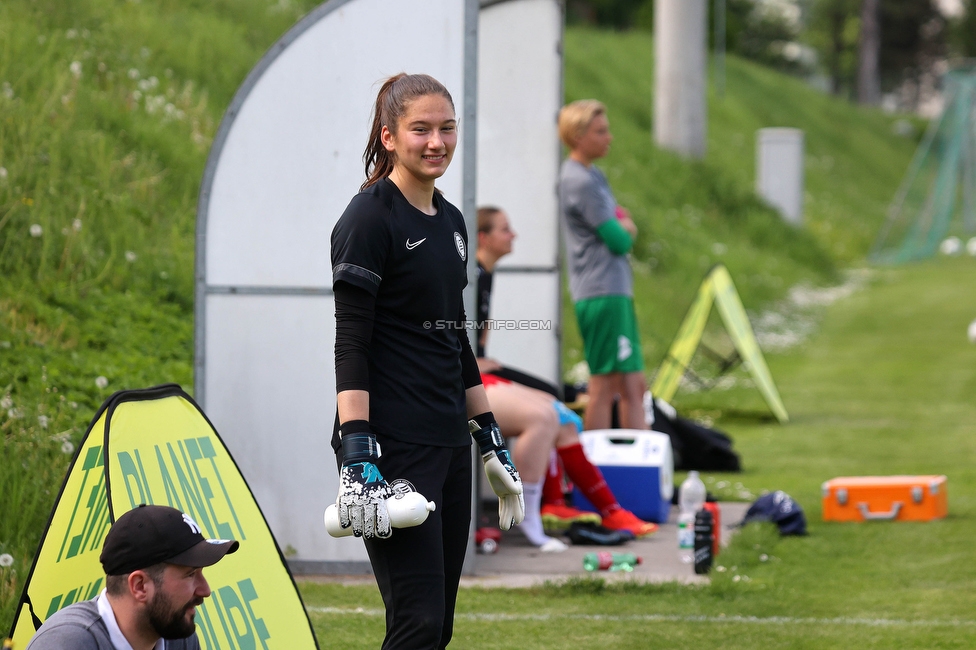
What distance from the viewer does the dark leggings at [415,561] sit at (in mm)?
3086

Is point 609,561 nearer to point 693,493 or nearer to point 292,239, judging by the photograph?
point 693,493

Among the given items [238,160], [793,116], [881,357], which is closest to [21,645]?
[238,160]

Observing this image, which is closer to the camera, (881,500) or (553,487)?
(881,500)

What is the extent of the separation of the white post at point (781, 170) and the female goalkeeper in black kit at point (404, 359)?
22081 mm

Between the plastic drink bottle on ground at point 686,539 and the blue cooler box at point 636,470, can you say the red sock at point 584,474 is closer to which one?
the blue cooler box at point 636,470

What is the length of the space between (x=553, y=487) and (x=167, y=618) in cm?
436

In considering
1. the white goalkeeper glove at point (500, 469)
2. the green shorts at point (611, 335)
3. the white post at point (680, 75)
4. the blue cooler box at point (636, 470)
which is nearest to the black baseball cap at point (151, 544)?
the white goalkeeper glove at point (500, 469)

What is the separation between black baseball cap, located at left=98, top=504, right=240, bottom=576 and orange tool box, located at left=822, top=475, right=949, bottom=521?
15.7 feet

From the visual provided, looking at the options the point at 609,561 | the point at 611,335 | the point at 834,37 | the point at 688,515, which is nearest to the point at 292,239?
the point at 609,561

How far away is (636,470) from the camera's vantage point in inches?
278

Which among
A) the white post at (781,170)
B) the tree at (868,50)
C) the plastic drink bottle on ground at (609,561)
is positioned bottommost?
the plastic drink bottle on ground at (609,561)

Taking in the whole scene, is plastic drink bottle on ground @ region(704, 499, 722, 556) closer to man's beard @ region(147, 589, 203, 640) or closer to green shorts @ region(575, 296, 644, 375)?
green shorts @ region(575, 296, 644, 375)

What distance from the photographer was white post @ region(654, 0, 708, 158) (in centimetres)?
2141

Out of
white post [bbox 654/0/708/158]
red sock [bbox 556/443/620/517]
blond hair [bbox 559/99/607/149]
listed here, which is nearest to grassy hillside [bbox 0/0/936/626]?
red sock [bbox 556/443/620/517]
